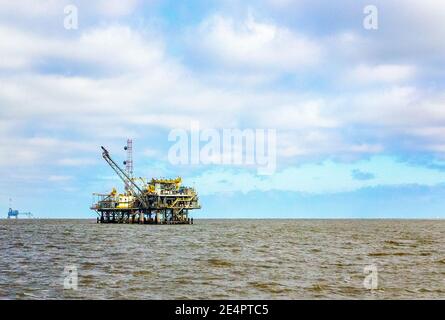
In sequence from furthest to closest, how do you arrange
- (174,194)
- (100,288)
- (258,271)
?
(174,194), (258,271), (100,288)

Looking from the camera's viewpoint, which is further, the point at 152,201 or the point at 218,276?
the point at 152,201

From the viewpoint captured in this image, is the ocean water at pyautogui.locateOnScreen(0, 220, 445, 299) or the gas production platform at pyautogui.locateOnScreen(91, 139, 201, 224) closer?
the ocean water at pyautogui.locateOnScreen(0, 220, 445, 299)

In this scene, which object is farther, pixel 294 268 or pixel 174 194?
Answer: pixel 174 194

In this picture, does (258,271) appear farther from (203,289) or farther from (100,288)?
(100,288)

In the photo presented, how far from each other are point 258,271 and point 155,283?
819 centimetres

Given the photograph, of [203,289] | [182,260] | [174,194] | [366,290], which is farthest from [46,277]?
[174,194]

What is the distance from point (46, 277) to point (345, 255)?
90.2 feet

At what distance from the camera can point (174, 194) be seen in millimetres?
127250

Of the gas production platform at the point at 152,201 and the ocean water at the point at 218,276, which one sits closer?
the ocean water at the point at 218,276
